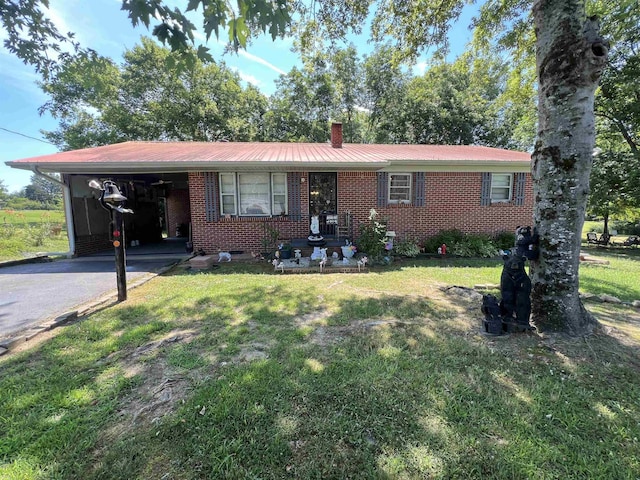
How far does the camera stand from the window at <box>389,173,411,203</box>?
9383 millimetres

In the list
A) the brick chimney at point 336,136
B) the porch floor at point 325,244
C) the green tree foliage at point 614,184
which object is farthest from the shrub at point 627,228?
the porch floor at point 325,244

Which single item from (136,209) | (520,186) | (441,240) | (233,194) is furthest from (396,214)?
(136,209)

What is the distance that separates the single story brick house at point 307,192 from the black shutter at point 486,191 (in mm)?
34

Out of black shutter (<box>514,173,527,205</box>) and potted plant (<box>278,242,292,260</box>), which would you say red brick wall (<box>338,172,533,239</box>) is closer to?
black shutter (<box>514,173,527,205</box>)

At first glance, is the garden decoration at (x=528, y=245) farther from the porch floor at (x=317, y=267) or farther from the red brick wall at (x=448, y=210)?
the red brick wall at (x=448, y=210)

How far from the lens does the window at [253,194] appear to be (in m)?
8.69

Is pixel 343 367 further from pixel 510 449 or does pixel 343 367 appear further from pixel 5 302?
pixel 5 302

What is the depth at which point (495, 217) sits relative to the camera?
9.76m

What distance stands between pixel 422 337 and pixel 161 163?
7.55 meters

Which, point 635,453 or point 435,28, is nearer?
point 635,453

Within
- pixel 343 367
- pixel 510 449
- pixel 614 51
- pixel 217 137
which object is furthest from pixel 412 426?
pixel 217 137

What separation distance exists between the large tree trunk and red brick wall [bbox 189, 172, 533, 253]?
5890mm

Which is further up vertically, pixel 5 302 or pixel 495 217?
pixel 495 217

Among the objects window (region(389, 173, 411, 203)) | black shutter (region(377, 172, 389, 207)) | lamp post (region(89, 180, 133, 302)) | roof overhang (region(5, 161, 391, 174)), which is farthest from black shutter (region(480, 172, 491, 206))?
lamp post (region(89, 180, 133, 302))
